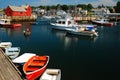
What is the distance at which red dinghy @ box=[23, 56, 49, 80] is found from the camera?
20938 mm

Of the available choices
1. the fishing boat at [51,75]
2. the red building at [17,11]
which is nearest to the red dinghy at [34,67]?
the fishing boat at [51,75]

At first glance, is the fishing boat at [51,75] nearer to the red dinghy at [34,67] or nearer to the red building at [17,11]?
the red dinghy at [34,67]

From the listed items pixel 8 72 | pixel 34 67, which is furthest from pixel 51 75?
pixel 8 72

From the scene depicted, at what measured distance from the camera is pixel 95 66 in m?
29.1

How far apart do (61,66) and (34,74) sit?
7370mm

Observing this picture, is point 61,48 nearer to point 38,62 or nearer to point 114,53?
point 114,53

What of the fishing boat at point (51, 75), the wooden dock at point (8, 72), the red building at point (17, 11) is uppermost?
the red building at point (17, 11)

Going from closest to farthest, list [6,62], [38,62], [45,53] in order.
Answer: [6,62]
[38,62]
[45,53]

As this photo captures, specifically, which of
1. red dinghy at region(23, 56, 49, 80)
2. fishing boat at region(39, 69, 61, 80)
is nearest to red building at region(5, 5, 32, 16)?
red dinghy at region(23, 56, 49, 80)

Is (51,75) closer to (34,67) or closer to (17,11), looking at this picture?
(34,67)

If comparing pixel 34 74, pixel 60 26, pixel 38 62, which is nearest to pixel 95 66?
pixel 38 62

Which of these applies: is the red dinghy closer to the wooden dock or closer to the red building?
the wooden dock

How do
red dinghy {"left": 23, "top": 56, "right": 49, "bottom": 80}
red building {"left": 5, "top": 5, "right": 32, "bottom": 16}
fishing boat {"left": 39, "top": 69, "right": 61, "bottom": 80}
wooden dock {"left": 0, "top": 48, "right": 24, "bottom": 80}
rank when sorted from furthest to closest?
red building {"left": 5, "top": 5, "right": 32, "bottom": 16} < red dinghy {"left": 23, "top": 56, "right": 49, "bottom": 80} < fishing boat {"left": 39, "top": 69, "right": 61, "bottom": 80} < wooden dock {"left": 0, "top": 48, "right": 24, "bottom": 80}

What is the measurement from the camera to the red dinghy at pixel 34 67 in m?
20.9
